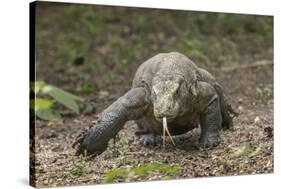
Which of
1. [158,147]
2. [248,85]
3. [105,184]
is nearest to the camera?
[105,184]

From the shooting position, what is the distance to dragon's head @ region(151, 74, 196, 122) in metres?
5.50

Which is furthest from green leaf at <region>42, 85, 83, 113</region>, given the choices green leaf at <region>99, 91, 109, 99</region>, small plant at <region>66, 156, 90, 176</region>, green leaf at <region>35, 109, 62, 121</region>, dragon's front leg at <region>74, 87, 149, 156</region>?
small plant at <region>66, 156, 90, 176</region>

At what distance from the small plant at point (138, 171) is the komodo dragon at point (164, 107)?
11.1 inches

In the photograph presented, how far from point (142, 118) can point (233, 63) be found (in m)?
2.63

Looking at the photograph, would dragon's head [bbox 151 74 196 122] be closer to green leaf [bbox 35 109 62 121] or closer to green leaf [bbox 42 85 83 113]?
green leaf [bbox 42 85 83 113]

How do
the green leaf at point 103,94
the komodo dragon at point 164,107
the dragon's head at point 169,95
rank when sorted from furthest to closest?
the green leaf at point 103,94 < the komodo dragon at point 164,107 < the dragon's head at point 169,95

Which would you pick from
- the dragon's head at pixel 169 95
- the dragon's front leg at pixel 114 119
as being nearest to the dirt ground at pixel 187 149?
the dragon's front leg at pixel 114 119

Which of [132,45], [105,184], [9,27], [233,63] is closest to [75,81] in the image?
[132,45]

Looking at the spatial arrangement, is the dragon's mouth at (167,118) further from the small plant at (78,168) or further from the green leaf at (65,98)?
the green leaf at (65,98)

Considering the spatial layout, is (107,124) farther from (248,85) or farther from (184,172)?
(248,85)

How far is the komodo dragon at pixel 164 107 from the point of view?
18.5 feet

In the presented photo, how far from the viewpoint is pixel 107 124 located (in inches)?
227

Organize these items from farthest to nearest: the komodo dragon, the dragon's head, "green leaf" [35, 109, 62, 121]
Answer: "green leaf" [35, 109, 62, 121] → the komodo dragon → the dragon's head

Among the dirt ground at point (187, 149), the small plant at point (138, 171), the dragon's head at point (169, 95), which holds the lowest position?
the small plant at point (138, 171)
